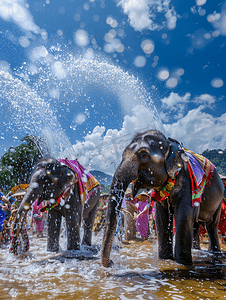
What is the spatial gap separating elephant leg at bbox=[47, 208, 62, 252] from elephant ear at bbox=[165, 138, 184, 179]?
314cm

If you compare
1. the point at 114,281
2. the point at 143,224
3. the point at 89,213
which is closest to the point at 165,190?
the point at 114,281

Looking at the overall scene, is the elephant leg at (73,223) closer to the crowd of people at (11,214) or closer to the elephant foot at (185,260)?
the crowd of people at (11,214)

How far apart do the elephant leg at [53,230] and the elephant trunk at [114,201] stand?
2717 millimetres

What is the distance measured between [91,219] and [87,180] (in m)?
1.25

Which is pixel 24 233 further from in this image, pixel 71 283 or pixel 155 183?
pixel 155 183

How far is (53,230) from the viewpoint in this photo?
4973 millimetres

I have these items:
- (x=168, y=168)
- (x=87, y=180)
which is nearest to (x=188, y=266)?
(x=168, y=168)

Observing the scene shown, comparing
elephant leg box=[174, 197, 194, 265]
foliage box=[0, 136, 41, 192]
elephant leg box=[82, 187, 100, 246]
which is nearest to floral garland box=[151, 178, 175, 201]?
elephant leg box=[174, 197, 194, 265]

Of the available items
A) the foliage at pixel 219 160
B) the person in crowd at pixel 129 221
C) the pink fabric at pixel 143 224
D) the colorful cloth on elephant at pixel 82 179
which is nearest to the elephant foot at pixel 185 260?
the colorful cloth on elephant at pixel 82 179

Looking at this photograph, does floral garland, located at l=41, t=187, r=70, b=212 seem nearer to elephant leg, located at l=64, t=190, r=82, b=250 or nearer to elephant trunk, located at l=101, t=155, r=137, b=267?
elephant leg, located at l=64, t=190, r=82, b=250

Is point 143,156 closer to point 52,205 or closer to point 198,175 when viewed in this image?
point 198,175

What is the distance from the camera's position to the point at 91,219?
612 centimetres

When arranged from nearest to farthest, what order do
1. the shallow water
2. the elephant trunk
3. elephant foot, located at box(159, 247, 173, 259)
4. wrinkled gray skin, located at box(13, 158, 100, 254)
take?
the shallow water → the elephant trunk → elephant foot, located at box(159, 247, 173, 259) → wrinkled gray skin, located at box(13, 158, 100, 254)

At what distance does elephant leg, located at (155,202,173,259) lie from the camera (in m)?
3.54
